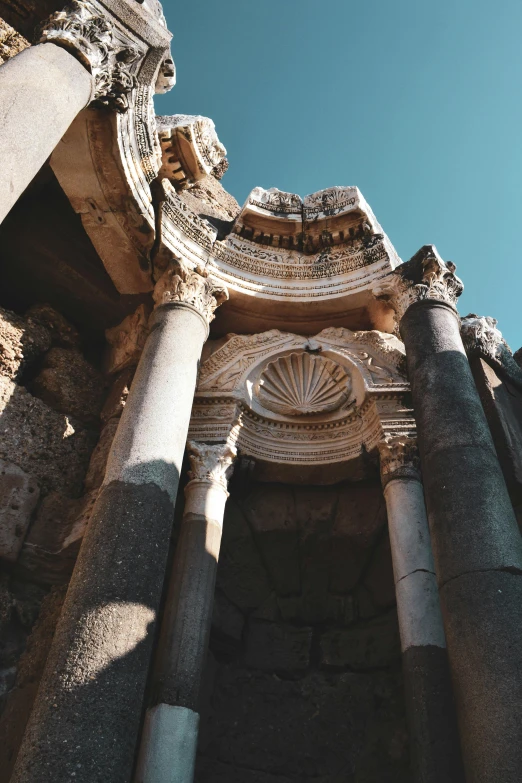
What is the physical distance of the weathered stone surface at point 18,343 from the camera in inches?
285

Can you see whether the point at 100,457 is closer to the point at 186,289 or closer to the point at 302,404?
the point at 186,289

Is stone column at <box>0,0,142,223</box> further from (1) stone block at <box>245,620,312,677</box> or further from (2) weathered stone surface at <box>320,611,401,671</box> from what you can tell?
(2) weathered stone surface at <box>320,611,401,671</box>

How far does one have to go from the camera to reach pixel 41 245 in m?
7.95

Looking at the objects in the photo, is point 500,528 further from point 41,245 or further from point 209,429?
point 41,245

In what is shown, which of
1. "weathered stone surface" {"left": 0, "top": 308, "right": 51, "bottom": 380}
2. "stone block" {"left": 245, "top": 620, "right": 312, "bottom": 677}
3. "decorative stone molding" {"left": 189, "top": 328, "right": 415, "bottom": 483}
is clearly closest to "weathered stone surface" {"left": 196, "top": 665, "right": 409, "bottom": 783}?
"stone block" {"left": 245, "top": 620, "right": 312, "bottom": 677}

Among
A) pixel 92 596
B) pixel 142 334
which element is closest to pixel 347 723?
pixel 92 596

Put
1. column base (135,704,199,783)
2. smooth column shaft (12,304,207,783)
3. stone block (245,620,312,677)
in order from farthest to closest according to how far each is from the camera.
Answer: stone block (245,620,312,677), column base (135,704,199,783), smooth column shaft (12,304,207,783)

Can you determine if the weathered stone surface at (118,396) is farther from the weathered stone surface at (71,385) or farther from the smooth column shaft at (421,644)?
the smooth column shaft at (421,644)

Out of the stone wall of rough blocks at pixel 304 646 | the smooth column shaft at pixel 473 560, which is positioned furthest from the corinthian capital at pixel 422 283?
the stone wall of rough blocks at pixel 304 646

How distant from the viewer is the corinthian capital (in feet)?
23.4

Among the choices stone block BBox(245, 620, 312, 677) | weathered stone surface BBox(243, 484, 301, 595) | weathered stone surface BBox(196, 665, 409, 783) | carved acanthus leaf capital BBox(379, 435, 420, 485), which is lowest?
weathered stone surface BBox(196, 665, 409, 783)

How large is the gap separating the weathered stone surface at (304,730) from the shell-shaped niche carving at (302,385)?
11.5 ft

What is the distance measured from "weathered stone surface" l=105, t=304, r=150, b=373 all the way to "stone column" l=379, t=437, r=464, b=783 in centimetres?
351

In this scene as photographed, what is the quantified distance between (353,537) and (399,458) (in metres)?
1.40
